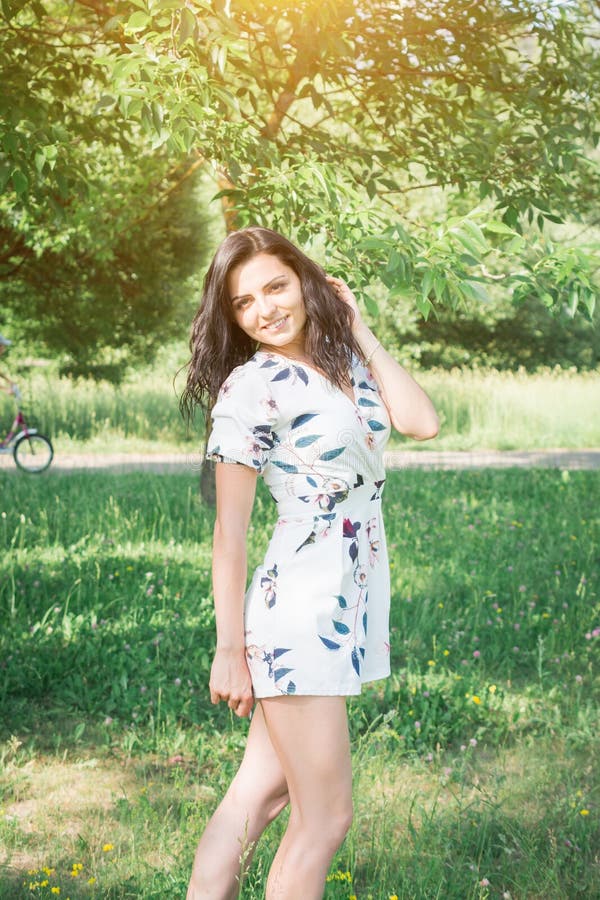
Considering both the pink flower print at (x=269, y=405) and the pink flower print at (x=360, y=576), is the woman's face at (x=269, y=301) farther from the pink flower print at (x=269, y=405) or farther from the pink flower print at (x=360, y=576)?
the pink flower print at (x=360, y=576)

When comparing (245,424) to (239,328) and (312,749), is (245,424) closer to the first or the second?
(239,328)

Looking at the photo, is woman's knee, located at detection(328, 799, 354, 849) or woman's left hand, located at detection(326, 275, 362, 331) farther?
woman's left hand, located at detection(326, 275, 362, 331)

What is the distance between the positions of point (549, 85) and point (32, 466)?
24.8ft

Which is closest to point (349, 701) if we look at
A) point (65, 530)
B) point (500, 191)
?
point (500, 191)

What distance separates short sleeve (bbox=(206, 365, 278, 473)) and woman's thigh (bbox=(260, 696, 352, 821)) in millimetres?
521

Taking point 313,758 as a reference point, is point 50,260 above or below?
above

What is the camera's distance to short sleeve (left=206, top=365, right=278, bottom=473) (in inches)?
81.3

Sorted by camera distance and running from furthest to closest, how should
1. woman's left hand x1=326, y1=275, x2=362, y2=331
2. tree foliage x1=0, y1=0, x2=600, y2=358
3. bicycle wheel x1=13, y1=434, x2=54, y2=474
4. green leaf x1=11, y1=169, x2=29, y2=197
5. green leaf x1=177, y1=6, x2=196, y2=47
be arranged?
bicycle wheel x1=13, y1=434, x2=54, y2=474 < green leaf x1=11, y1=169, x2=29, y2=197 < tree foliage x1=0, y1=0, x2=600, y2=358 < green leaf x1=177, y1=6, x2=196, y2=47 < woman's left hand x1=326, y1=275, x2=362, y2=331

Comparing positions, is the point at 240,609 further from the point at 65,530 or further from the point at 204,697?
the point at 65,530

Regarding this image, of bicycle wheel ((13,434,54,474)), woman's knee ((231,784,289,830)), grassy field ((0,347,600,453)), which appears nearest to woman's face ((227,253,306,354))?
woman's knee ((231,784,289,830))

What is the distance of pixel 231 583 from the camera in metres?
2.08

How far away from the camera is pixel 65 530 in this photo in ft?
23.1

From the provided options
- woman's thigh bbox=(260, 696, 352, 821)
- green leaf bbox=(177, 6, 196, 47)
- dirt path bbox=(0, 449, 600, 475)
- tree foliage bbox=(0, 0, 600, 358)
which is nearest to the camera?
woman's thigh bbox=(260, 696, 352, 821)

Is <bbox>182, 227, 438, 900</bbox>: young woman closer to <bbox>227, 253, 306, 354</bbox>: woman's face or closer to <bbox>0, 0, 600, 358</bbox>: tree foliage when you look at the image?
<bbox>227, 253, 306, 354</bbox>: woman's face
